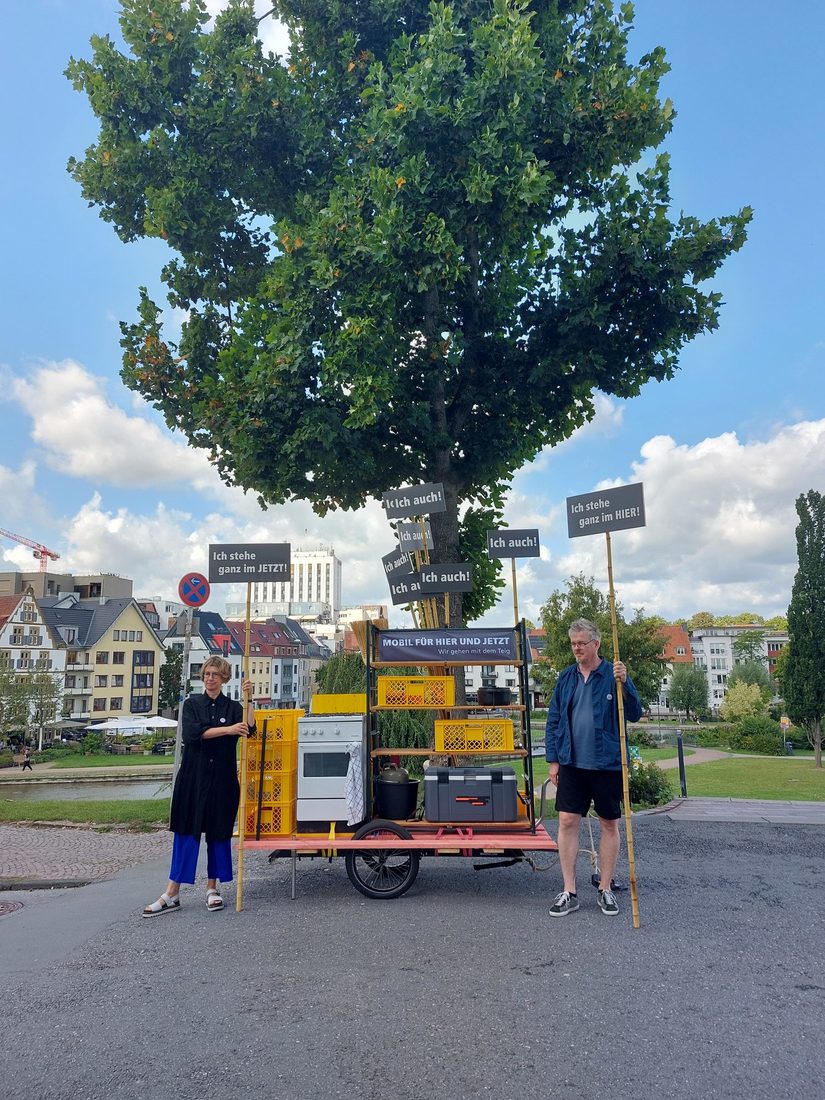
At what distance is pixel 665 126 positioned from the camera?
33.8ft

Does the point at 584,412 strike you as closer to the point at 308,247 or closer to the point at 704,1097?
the point at 308,247

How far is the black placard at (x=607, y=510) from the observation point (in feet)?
22.1

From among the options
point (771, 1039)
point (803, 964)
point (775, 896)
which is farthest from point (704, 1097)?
point (775, 896)

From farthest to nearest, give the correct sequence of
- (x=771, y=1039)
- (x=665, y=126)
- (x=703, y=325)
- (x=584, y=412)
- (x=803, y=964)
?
(x=584, y=412) → (x=703, y=325) → (x=665, y=126) → (x=803, y=964) → (x=771, y=1039)

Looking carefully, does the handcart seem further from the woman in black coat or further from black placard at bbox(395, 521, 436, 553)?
black placard at bbox(395, 521, 436, 553)

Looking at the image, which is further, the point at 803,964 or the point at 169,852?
the point at 169,852

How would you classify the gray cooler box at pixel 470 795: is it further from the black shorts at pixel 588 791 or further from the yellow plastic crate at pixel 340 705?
the yellow plastic crate at pixel 340 705

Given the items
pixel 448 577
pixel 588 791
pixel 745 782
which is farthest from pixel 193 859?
pixel 745 782

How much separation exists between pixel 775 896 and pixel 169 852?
7049 mm

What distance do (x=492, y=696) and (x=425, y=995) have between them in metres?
3.82

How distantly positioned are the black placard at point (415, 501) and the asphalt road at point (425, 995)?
4.22 meters

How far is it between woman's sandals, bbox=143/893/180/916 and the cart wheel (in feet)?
4.96

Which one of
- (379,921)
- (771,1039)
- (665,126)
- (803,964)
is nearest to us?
(771,1039)

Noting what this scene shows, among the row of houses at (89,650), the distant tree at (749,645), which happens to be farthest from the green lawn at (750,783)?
the distant tree at (749,645)
